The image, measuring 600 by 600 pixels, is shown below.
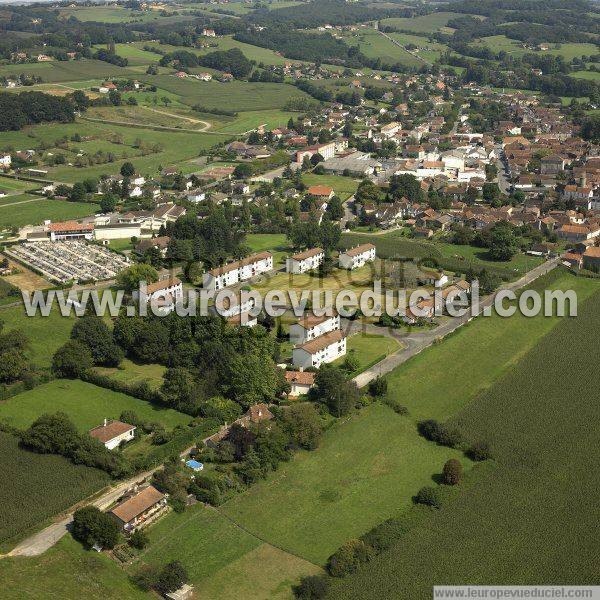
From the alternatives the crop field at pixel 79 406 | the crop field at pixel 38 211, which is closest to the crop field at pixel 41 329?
the crop field at pixel 79 406

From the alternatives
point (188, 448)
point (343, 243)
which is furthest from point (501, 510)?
point (343, 243)

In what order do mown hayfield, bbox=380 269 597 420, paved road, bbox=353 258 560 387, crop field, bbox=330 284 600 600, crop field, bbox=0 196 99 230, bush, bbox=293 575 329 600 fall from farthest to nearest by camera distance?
crop field, bbox=0 196 99 230 → paved road, bbox=353 258 560 387 → mown hayfield, bbox=380 269 597 420 → crop field, bbox=330 284 600 600 → bush, bbox=293 575 329 600

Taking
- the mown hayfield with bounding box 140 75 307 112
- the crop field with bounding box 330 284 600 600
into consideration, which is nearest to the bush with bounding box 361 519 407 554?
the crop field with bounding box 330 284 600 600

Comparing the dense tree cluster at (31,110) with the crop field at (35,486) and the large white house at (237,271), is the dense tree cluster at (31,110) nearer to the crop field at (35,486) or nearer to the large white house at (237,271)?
the large white house at (237,271)

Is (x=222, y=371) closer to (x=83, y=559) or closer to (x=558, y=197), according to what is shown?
(x=83, y=559)

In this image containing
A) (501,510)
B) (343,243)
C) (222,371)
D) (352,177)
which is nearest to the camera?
(501,510)

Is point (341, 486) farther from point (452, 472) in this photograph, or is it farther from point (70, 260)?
point (70, 260)

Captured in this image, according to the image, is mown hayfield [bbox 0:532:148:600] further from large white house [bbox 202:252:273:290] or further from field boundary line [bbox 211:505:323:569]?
large white house [bbox 202:252:273:290]
